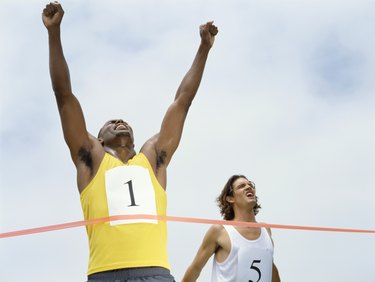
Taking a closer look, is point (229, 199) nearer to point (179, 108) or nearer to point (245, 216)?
point (245, 216)

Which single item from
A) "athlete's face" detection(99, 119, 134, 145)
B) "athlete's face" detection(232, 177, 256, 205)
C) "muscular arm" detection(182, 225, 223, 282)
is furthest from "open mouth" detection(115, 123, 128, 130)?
"athlete's face" detection(232, 177, 256, 205)

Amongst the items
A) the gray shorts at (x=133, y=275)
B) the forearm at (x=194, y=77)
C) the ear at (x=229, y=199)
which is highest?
the forearm at (x=194, y=77)

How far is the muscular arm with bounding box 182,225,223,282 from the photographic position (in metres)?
6.46

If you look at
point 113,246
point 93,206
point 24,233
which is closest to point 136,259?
point 113,246

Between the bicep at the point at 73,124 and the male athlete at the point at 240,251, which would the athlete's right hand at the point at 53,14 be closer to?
the bicep at the point at 73,124

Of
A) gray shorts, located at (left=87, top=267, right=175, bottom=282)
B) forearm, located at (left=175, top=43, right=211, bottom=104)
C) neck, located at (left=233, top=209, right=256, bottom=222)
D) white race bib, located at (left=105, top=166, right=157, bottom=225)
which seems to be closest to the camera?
gray shorts, located at (left=87, top=267, right=175, bottom=282)

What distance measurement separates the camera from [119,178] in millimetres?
4672

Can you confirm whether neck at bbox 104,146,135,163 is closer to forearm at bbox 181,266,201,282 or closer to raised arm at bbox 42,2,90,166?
raised arm at bbox 42,2,90,166

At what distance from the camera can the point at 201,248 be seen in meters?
6.59

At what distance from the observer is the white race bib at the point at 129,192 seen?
4555 mm

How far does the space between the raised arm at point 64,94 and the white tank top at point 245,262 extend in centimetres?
223

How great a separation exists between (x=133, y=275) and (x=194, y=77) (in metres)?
1.78

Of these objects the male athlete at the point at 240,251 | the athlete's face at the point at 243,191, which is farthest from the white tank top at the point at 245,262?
the athlete's face at the point at 243,191

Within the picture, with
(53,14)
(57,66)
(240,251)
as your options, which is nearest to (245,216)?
(240,251)
